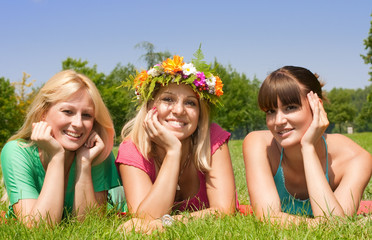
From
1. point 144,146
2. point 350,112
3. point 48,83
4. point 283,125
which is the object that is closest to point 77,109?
point 48,83

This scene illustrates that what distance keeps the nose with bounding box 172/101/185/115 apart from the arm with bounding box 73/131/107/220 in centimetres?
94

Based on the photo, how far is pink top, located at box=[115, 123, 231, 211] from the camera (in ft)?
13.9

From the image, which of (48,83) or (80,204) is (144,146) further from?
(48,83)

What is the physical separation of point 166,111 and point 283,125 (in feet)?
4.40

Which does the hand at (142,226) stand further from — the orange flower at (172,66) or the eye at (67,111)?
the orange flower at (172,66)

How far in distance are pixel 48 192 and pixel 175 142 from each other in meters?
1.44

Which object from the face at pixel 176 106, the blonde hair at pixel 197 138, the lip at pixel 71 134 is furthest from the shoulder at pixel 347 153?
the lip at pixel 71 134

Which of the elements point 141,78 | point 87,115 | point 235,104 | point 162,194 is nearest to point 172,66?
point 141,78

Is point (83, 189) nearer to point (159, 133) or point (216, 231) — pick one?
point (159, 133)

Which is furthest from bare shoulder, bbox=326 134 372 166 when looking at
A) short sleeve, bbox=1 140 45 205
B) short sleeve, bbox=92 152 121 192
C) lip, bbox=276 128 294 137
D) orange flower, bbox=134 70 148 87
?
short sleeve, bbox=1 140 45 205

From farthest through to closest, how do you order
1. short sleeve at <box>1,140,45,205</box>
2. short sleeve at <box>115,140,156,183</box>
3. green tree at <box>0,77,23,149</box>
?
green tree at <box>0,77,23,149</box>
short sleeve at <box>115,140,156,183</box>
short sleeve at <box>1,140,45,205</box>

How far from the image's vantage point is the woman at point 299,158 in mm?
3717

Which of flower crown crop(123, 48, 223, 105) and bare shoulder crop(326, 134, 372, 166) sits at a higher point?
flower crown crop(123, 48, 223, 105)

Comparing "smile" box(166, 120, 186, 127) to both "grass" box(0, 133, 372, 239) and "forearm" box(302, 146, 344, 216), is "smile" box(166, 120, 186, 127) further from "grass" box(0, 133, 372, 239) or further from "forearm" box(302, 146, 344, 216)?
"forearm" box(302, 146, 344, 216)
